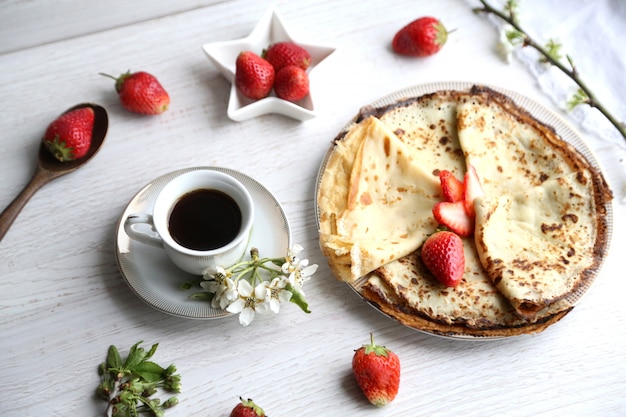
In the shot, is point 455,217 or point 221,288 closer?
point 221,288

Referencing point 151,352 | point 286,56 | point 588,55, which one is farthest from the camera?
point 588,55

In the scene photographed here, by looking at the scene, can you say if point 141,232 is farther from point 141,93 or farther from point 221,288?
point 141,93

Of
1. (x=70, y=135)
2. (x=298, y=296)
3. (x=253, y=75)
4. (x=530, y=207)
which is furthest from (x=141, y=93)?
(x=530, y=207)

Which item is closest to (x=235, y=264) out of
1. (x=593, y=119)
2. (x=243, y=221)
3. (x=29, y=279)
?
(x=243, y=221)

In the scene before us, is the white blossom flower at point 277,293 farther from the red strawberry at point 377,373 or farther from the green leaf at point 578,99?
the green leaf at point 578,99

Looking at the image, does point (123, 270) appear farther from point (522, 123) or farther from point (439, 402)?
point (522, 123)

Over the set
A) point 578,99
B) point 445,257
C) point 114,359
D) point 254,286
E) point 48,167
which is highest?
point 578,99

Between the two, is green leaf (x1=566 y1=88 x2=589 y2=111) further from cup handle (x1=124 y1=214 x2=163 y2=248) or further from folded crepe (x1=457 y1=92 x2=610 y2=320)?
cup handle (x1=124 y1=214 x2=163 y2=248)
